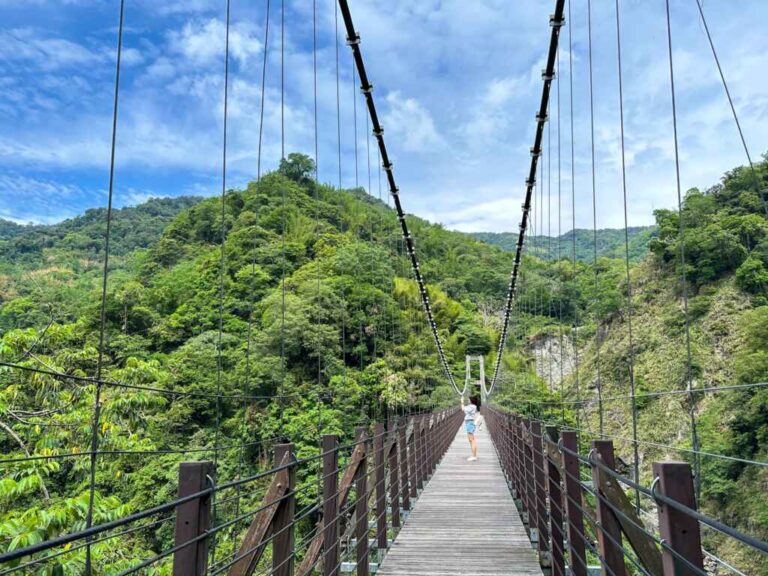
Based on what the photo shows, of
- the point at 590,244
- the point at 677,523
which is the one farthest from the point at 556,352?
the point at 677,523

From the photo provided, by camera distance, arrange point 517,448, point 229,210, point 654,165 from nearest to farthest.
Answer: point 517,448, point 654,165, point 229,210

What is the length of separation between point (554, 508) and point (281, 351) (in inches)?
95.5

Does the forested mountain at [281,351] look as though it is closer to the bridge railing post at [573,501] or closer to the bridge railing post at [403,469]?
the bridge railing post at [403,469]

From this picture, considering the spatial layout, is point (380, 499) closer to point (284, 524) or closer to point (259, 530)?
point (284, 524)

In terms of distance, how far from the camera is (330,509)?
6.40 ft

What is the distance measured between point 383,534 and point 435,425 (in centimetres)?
390

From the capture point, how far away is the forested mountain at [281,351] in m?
5.25

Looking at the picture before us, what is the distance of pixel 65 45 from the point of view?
473cm

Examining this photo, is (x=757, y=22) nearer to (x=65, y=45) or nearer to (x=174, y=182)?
(x=65, y=45)

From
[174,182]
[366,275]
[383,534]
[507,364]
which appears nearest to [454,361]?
[507,364]

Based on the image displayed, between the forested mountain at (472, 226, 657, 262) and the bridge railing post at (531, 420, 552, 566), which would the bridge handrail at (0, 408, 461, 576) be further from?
the forested mountain at (472, 226, 657, 262)

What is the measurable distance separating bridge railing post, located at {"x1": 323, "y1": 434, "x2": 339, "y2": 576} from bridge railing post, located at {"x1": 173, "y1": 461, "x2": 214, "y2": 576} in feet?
2.76

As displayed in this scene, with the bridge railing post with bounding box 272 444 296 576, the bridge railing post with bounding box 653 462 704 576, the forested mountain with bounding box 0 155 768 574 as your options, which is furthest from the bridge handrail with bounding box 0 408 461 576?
the forested mountain with bounding box 0 155 768 574

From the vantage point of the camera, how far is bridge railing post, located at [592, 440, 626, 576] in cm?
130
